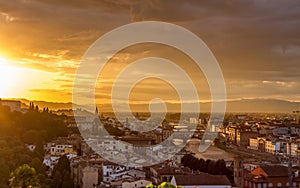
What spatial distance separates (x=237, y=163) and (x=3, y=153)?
4.40 metres

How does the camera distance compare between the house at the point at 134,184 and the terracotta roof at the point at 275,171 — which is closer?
the house at the point at 134,184

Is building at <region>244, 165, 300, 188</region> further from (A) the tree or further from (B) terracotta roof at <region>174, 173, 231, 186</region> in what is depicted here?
(A) the tree

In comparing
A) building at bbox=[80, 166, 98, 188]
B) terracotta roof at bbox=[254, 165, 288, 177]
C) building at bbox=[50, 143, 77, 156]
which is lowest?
building at bbox=[80, 166, 98, 188]

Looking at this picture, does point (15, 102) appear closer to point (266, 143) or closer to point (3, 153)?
point (266, 143)

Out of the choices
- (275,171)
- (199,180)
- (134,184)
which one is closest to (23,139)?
(134,184)

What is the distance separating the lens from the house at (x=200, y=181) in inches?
313

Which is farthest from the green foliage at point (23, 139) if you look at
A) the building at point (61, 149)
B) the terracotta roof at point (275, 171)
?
the terracotta roof at point (275, 171)

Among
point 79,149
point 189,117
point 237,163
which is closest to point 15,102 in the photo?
point 79,149

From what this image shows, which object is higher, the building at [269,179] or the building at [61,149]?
the building at [61,149]

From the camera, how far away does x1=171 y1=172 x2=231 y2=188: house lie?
794cm

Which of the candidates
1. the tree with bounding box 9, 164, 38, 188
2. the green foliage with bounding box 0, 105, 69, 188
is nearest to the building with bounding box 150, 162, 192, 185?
the green foliage with bounding box 0, 105, 69, 188

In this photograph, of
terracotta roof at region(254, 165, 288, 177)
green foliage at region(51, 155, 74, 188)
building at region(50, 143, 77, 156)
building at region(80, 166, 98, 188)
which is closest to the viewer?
green foliage at region(51, 155, 74, 188)

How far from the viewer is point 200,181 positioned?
8.02 meters

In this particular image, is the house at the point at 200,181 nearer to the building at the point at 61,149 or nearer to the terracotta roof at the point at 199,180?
the terracotta roof at the point at 199,180
